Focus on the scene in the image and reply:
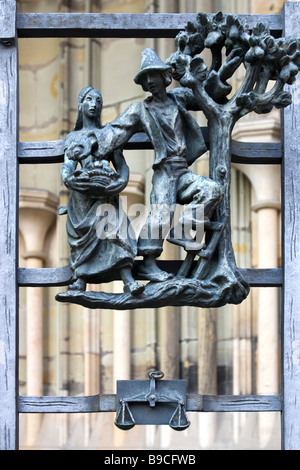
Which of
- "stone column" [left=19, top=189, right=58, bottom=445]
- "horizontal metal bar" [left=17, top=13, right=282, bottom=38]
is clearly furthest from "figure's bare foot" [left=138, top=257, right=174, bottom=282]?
"stone column" [left=19, top=189, right=58, bottom=445]

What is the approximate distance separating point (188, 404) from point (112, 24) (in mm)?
1634

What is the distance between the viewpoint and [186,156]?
698 centimetres

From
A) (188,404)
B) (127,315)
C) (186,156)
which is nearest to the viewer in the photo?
(188,404)

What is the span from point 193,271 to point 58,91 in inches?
136

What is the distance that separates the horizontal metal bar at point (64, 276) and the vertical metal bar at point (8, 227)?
72 mm

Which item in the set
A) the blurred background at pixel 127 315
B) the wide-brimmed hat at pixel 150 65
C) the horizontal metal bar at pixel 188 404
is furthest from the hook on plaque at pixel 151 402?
the blurred background at pixel 127 315

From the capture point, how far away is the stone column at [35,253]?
979 centimetres

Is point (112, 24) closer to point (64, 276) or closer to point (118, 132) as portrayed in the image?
point (118, 132)

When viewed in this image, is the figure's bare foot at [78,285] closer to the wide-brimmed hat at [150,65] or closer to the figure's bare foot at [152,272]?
the figure's bare foot at [152,272]

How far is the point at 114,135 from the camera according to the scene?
6.92 meters

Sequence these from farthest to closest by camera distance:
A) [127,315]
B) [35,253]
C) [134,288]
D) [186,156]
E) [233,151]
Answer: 1. [35,253]
2. [127,315]
3. [233,151]
4. [186,156]
5. [134,288]

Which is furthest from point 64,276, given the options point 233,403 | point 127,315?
point 127,315
